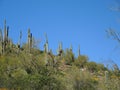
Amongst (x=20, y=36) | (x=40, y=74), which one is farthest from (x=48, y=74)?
(x=20, y=36)

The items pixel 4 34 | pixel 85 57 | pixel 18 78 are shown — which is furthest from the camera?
pixel 85 57

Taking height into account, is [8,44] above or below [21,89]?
above

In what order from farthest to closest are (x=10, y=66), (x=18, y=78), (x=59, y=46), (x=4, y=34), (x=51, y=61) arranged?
(x=59, y=46)
(x=4, y=34)
(x=51, y=61)
(x=10, y=66)
(x=18, y=78)

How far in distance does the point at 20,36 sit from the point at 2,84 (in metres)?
14.3

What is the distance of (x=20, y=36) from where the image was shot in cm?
3612

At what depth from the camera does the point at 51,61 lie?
30125mm

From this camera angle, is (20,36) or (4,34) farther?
(20,36)

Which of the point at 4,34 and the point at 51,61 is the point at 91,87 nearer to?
the point at 51,61

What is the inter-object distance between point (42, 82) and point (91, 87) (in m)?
4.73

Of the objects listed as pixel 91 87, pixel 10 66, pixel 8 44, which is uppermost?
pixel 8 44

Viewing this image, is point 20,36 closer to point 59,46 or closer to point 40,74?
point 59,46

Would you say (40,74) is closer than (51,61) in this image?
Yes

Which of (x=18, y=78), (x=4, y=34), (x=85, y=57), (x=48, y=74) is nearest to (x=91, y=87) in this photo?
(x=48, y=74)

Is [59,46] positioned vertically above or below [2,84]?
above
